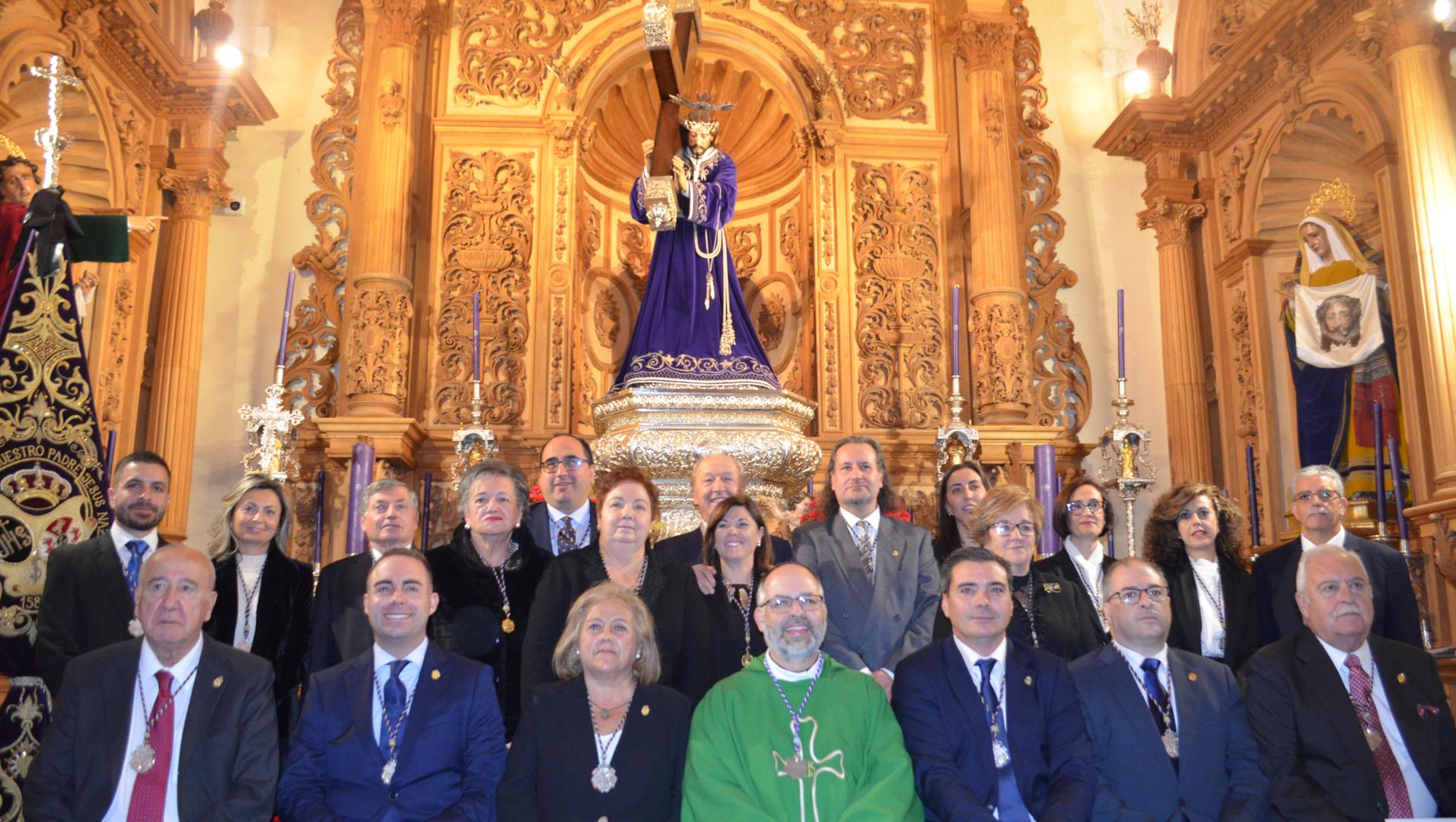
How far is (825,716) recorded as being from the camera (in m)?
3.17

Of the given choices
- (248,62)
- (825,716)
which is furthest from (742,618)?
(248,62)

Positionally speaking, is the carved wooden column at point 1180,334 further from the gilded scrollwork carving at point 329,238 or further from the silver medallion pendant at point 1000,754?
the gilded scrollwork carving at point 329,238

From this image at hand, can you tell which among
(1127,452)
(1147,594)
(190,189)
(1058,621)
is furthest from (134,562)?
(190,189)

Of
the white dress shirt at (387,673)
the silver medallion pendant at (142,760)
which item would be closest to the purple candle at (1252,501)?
the white dress shirt at (387,673)

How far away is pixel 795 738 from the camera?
10.3 ft

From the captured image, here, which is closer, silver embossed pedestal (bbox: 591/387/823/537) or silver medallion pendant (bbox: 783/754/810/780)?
silver medallion pendant (bbox: 783/754/810/780)

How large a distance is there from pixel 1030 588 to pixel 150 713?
2679mm

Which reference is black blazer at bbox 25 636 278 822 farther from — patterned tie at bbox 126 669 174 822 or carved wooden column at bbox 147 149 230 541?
carved wooden column at bbox 147 149 230 541

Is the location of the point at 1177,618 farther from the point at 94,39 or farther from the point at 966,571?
the point at 94,39

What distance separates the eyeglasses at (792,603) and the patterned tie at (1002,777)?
0.54 m

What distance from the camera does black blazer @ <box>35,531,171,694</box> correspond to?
3.52m

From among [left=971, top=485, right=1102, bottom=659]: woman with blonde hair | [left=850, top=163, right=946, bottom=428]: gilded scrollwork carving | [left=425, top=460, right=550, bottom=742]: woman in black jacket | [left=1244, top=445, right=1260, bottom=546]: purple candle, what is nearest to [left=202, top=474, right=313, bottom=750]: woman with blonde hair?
[left=425, top=460, right=550, bottom=742]: woman in black jacket

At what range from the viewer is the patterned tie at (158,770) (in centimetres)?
302

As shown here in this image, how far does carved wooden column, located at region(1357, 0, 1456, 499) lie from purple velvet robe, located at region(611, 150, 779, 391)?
3.42 m
